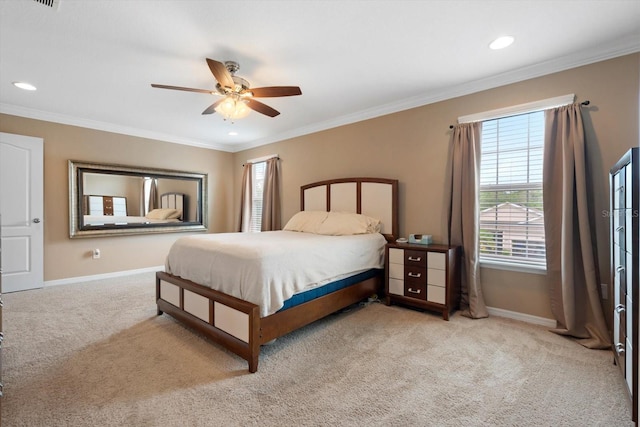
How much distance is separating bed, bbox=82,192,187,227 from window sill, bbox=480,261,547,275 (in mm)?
5232

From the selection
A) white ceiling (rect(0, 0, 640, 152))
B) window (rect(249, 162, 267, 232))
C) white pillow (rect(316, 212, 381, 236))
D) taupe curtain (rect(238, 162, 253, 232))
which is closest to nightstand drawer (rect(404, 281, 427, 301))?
white pillow (rect(316, 212, 381, 236))

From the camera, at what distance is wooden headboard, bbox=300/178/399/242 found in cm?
382

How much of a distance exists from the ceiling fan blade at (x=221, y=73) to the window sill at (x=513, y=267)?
316 cm

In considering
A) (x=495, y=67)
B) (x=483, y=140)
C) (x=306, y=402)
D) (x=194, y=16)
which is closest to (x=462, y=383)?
(x=306, y=402)

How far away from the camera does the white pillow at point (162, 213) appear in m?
Result: 5.27

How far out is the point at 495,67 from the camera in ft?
9.36

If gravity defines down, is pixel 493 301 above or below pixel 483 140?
below

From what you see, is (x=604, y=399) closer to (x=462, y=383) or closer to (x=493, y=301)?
(x=462, y=383)

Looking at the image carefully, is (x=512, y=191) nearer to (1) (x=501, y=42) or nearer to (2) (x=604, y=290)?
(2) (x=604, y=290)

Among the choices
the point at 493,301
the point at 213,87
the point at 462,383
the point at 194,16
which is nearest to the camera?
the point at 462,383

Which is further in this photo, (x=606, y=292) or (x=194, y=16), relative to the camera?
(x=606, y=292)

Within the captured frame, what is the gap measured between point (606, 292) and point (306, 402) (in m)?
2.72

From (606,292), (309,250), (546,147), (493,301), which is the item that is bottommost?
(493,301)

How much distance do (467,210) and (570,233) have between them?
877 millimetres
